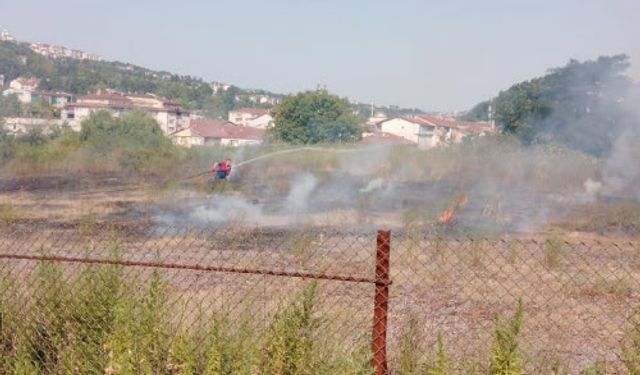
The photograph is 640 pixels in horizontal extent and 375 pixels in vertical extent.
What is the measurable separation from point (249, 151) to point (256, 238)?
15315mm

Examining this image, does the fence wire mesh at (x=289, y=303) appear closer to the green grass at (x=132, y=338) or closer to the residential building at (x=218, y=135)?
the green grass at (x=132, y=338)

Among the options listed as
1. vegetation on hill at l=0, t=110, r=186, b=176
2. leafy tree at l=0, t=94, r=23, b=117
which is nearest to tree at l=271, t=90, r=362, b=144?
Result: vegetation on hill at l=0, t=110, r=186, b=176

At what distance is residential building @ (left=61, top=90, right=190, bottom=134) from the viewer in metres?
61.7

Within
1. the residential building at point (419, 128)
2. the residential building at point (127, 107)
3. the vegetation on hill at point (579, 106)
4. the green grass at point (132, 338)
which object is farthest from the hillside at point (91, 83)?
the green grass at point (132, 338)

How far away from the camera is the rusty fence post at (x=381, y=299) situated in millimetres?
3340

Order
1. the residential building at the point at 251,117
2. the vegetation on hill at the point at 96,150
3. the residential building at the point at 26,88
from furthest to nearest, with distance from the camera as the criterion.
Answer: the residential building at the point at 26,88 → the residential building at the point at 251,117 → the vegetation on hill at the point at 96,150

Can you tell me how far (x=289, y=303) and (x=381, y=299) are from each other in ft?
3.19

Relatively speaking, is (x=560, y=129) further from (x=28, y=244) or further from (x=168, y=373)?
(x=168, y=373)

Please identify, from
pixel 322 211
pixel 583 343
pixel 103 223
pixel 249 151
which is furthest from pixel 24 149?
pixel 583 343

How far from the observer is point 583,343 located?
19.5 ft

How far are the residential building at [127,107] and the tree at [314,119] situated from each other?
67.4ft

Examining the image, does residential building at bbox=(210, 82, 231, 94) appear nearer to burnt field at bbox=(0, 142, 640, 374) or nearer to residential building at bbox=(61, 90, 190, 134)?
residential building at bbox=(61, 90, 190, 134)

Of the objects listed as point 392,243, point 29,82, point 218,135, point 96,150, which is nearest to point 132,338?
point 392,243

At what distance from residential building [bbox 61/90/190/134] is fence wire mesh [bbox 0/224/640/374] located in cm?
4821
